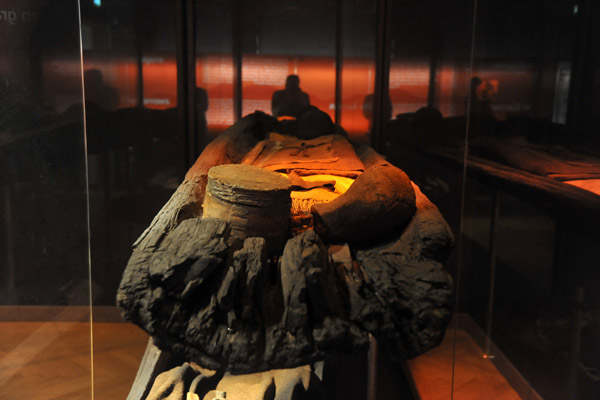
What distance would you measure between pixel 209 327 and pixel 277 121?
250 cm

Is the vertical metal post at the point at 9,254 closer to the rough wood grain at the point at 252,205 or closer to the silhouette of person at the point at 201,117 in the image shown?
the rough wood grain at the point at 252,205

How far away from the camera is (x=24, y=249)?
2.49 m

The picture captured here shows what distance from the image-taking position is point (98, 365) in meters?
3.24

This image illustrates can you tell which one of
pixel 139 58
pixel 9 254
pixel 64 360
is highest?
pixel 139 58

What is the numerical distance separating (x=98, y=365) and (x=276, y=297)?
78.5 inches

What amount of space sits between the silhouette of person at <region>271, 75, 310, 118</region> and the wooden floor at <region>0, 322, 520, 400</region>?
72.0 inches

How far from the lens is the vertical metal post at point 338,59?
3.85 m

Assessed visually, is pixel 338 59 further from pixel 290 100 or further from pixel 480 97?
pixel 480 97

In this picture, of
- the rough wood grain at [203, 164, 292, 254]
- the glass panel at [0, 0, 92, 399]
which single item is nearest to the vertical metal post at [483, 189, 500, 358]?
the rough wood grain at [203, 164, 292, 254]

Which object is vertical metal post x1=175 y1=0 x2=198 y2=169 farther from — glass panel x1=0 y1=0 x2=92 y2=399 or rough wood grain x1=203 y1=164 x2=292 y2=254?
rough wood grain x1=203 y1=164 x2=292 y2=254

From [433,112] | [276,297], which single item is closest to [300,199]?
[276,297]

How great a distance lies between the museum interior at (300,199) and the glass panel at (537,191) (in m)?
0.01

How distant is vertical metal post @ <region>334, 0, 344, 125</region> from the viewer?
12.6 ft

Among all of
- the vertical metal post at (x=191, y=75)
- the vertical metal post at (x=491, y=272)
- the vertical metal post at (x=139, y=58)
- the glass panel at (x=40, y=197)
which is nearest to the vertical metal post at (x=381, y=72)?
the vertical metal post at (x=191, y=75)
